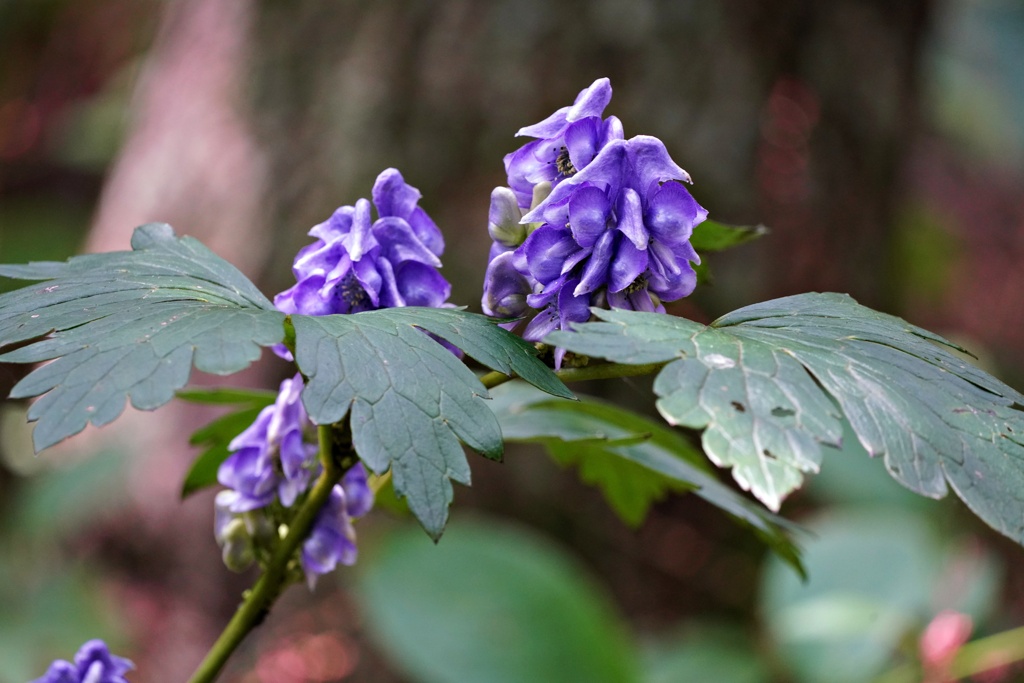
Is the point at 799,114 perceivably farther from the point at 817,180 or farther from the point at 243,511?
the point at 243,511

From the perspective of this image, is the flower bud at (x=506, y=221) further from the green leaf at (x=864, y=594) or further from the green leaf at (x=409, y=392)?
the green leaf at (x=864, y=594)

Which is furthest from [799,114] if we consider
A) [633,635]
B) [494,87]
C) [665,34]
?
[633,635]

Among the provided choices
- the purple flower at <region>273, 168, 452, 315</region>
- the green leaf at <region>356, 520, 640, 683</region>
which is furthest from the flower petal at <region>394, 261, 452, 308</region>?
the green leaf at <region>356, 520, 640, 683</region>

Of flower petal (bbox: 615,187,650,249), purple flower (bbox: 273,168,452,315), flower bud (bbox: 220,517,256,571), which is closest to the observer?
flower petal (bbox: 615,187,650,249)

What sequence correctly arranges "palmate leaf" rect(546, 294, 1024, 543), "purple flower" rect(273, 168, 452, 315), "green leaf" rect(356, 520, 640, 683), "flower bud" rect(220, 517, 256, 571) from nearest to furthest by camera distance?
1. "palmate leaf" rect(546, 294, 1024, 543)
2. "purple flower" rect(273, 168, 452, 315)
3. "flower bud" rect(220, 517, 256, 571)
4. "green leaf" rect(356, 520, 640, 683)

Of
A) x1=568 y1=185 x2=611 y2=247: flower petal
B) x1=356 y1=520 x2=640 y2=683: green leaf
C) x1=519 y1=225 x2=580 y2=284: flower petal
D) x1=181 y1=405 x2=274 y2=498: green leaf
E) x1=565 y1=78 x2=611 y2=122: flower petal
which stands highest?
x1=565 y1=78 x2=611 y2=122: flower petal

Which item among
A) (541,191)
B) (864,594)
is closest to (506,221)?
(541,191)

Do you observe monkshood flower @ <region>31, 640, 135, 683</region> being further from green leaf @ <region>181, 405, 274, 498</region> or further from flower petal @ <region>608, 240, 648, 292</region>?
flower petal @ <region>608, 240, 648, 292</region>

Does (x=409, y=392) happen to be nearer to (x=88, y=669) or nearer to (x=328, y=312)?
(x=328, y=312)
